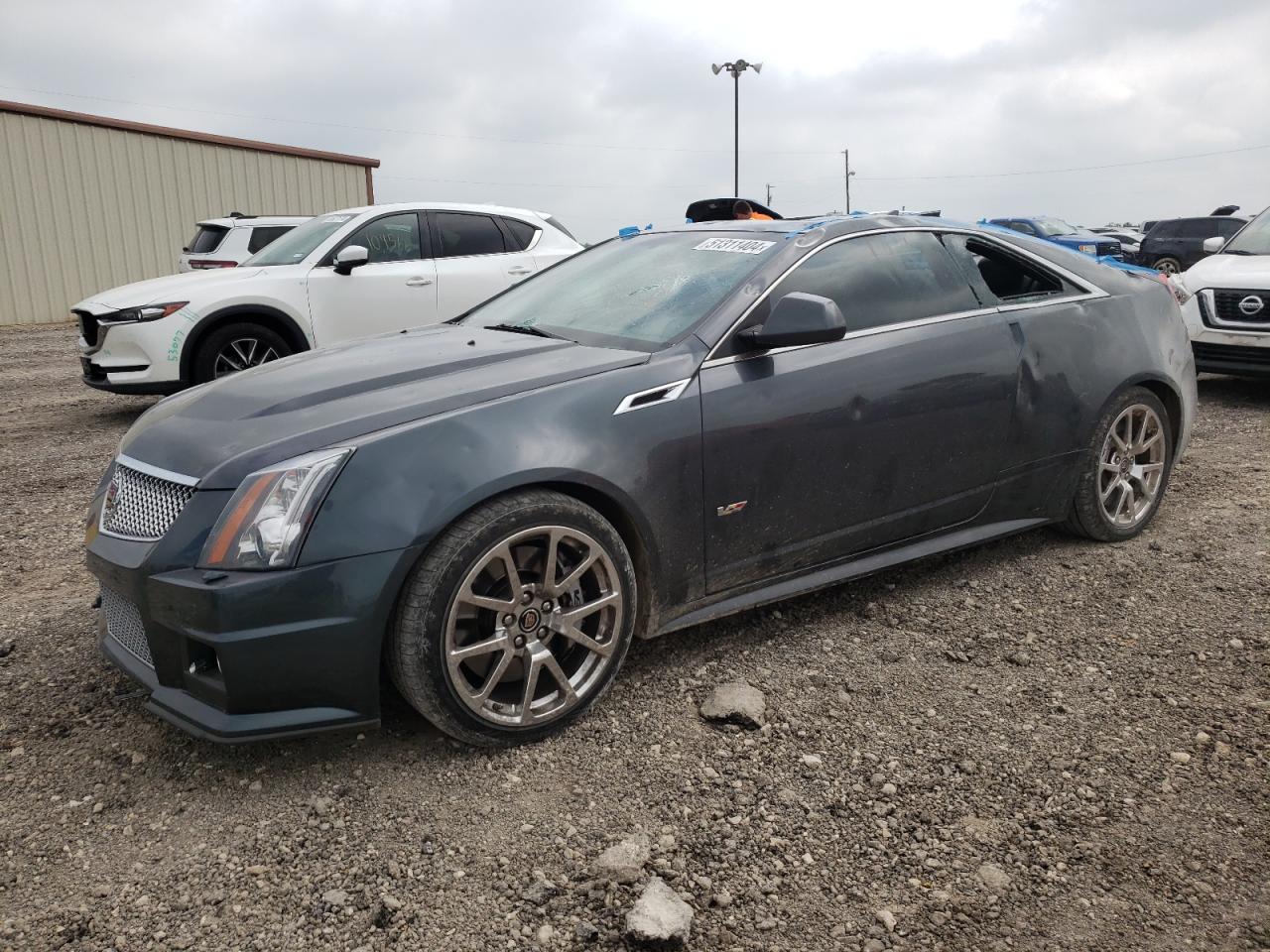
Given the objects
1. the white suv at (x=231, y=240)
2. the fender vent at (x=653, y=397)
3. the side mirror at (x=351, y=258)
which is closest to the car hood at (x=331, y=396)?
the fender vent at (x=653, y=397)

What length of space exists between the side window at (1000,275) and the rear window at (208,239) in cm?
1127

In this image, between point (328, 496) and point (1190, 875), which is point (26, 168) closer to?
point (328, 496)

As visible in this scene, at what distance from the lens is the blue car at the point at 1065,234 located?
23094 millimetres

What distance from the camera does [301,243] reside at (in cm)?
822

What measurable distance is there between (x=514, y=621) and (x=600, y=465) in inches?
19.7

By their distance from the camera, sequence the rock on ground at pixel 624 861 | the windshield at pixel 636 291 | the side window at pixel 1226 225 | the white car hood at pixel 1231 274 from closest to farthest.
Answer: the rock on ground at pixel 624 861 < the windshield at pixel 636 291 < the white car hood at pixel 1231 274 < the side window at pixel 1226 225

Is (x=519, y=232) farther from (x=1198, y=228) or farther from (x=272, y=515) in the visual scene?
(x=1198, y=228)

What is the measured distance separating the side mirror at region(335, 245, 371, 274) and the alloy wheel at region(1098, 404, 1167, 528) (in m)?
5.46

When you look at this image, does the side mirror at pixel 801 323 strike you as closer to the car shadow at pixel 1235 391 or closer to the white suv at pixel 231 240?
the car shadow at pixel 1235 391

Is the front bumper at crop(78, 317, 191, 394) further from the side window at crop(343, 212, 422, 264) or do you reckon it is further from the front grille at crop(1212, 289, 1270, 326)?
the front grille at crop(1212, 289, 1270, 326)

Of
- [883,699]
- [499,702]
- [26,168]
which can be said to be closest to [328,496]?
[499,702]

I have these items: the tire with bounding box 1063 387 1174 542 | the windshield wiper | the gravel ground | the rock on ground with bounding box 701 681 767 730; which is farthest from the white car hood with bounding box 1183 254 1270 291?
the rock on ground with bounding box 701 681 767 730

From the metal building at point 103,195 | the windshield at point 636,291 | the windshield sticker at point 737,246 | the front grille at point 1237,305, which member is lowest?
the front grille at point 1237,305

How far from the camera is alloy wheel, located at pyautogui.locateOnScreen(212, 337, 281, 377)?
24.6 ft
